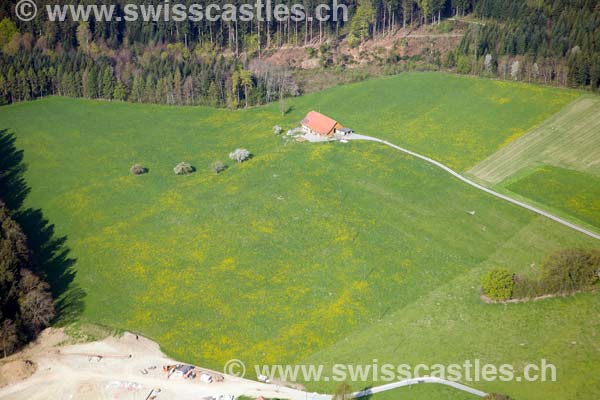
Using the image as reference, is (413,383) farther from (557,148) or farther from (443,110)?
(443,110)

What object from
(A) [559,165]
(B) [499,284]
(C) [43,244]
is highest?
(A) [559,165]

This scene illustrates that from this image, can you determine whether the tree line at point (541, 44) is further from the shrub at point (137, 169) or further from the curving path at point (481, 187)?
Answer: the shrub at point (137, 169)

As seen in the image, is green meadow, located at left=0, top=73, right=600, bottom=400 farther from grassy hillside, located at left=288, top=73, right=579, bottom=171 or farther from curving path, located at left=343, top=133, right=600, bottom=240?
curving path, located at left=343, top=133, right=600, bottom=240

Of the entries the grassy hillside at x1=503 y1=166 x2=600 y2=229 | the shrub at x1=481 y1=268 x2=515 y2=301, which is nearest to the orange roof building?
the grassy hillside at x1=503 y1=166 x2=600 y2=229

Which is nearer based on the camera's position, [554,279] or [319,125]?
[554,279]

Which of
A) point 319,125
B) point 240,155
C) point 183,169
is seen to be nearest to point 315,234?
point 240,155

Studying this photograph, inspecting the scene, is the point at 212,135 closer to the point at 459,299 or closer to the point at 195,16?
the point at 195,16
